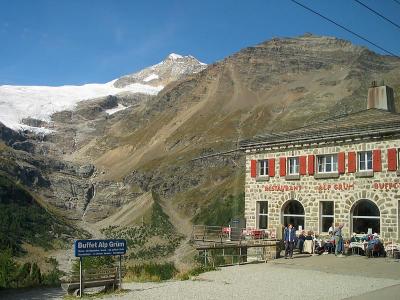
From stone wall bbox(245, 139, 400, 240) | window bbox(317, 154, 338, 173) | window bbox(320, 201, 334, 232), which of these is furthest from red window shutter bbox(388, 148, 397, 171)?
window bbox(320, 201, 334, 232)

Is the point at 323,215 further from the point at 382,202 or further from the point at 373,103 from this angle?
the point at 373,103

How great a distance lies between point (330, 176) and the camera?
2588 cm

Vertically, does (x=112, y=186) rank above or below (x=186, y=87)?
below

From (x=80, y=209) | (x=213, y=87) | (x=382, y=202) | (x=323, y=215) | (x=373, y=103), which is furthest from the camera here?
(x=213, y=87)

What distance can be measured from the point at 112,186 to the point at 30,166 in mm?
17347

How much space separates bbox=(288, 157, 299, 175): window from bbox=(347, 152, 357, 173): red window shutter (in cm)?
306

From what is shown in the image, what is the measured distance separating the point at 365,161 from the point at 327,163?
2.03 metres

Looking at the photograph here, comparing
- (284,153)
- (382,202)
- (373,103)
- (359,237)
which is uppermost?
(373,103)

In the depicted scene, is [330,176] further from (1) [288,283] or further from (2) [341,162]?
(1) [288,283]

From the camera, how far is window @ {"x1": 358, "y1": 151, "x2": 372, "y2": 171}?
81.2 feet

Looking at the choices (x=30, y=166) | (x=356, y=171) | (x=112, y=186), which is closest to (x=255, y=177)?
(x=356, y=171)

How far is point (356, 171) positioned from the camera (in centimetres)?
2492

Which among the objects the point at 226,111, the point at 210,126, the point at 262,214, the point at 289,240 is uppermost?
the point at 226,111

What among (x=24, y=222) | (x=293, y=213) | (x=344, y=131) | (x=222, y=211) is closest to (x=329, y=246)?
(x=293, y=213)
